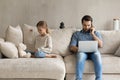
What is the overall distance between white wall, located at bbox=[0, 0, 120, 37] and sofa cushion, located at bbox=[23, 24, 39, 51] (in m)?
0.69

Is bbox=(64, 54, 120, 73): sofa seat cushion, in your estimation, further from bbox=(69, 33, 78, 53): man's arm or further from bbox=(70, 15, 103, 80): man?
bbox=(69, 33, 78, 53): man's arm

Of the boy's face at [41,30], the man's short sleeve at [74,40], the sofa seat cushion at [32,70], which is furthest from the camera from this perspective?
the man's short sleeve at [74,40]

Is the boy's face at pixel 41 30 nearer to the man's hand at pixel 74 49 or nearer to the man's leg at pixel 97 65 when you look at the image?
the man's hand at pixel 74 49

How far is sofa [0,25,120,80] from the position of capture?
336 cm

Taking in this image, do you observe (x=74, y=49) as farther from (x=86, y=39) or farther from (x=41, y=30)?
(x=41, y=30)

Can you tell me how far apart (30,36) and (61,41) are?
1.63 feet

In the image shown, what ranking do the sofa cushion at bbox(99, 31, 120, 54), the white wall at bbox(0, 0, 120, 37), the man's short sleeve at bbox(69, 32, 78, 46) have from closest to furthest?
the man's short sleeve at bbox(69, 32, 78, 46) < the sofa cushion at bbox(99, 31, 120, 54) < the white wall at bbox(0, 0, 120, 37)

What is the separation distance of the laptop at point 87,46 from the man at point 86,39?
2.3 inches

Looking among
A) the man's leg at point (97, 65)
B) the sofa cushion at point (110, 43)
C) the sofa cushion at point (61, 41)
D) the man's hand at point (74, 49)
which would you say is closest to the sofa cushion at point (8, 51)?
the sofa cushion at point (61, 41)

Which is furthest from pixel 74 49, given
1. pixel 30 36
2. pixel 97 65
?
pixel 30 36

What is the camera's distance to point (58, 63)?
3.50 meters

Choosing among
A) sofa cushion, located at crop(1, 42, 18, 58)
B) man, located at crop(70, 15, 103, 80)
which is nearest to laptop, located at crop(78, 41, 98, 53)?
man, located at crop(70, 15, 103, 80)

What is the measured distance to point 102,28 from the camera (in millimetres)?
5059

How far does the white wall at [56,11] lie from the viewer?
495 centimetres
